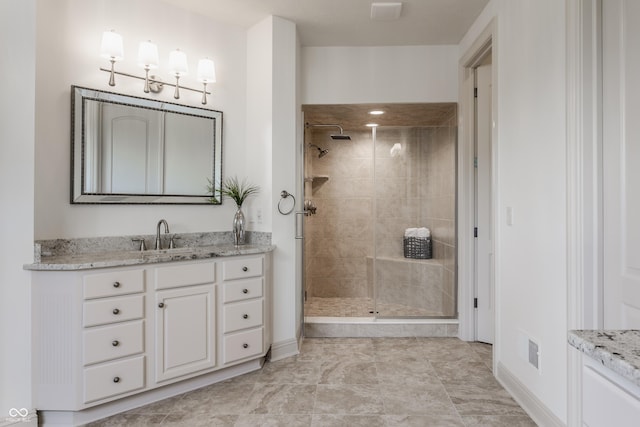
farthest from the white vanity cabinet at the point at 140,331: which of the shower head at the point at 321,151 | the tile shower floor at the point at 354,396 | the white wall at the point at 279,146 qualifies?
the shower head at the point at 321,151

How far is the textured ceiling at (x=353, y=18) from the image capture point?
2672 millimetres

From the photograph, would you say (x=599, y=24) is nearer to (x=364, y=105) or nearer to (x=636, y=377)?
(x=636, y=377)

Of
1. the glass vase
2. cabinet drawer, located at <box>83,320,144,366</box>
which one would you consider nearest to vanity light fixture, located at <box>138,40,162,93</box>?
the glass vase

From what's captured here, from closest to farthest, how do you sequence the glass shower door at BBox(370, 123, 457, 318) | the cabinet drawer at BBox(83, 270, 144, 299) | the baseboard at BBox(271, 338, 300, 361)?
the cabinet drawer at BBox(83, 270, 144, 299), the baseboard at BBox(271, 338, 300, 361), the glass shower door at BBox(370, 123, 457, 318)

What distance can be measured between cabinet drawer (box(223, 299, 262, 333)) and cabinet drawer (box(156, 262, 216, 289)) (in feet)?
0.85

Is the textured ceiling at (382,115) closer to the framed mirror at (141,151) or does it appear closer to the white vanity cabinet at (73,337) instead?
the framed mirror at (141,151)

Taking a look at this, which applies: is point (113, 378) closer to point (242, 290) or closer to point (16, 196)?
point (242, 290)

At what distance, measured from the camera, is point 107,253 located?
7.50 feet

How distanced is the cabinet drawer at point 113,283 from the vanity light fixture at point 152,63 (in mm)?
1236

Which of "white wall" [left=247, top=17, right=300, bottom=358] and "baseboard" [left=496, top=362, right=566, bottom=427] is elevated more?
"white wall" [left=247, top=17, right=300, bottom=358]

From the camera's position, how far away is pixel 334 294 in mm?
4492

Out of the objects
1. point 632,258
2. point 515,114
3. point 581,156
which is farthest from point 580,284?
point 515,114

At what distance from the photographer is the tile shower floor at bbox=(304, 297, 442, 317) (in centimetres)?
346

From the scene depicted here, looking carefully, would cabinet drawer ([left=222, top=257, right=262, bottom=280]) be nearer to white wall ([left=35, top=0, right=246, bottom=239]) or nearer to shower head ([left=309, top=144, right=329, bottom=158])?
white wall ([left=35, top=0, right=246, bottom=239])
